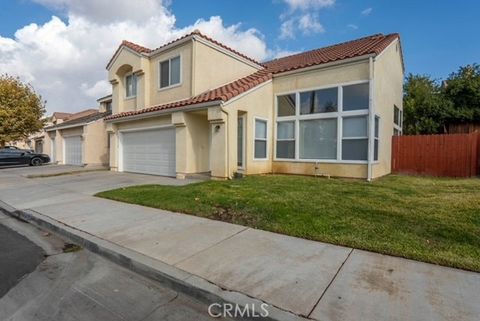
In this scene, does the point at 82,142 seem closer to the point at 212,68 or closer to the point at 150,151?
the point at 150,151

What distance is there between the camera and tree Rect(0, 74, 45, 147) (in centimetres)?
2628

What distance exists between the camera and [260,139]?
1209cm

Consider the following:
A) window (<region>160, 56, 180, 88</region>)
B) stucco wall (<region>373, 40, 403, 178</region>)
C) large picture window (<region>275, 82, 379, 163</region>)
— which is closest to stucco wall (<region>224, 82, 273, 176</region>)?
large picture window (<region>275, 82, 379, 163</region>)

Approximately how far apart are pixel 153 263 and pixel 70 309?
3.50 feet

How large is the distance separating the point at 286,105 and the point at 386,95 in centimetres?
407

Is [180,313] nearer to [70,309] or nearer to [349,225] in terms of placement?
[70,309]

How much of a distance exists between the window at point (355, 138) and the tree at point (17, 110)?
28.8m

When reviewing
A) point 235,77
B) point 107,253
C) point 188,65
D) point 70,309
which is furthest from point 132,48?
point 70,309

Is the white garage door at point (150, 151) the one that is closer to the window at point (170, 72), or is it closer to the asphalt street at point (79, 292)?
the window at point (170, 72)

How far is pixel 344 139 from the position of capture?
420 inches

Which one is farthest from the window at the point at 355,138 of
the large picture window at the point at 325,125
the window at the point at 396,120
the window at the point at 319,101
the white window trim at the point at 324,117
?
the window at the point at 396,120

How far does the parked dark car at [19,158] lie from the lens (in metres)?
20.8

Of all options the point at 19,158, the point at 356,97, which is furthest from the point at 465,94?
the point at 19,158

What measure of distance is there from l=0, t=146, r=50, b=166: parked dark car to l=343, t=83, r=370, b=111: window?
22.2 m
